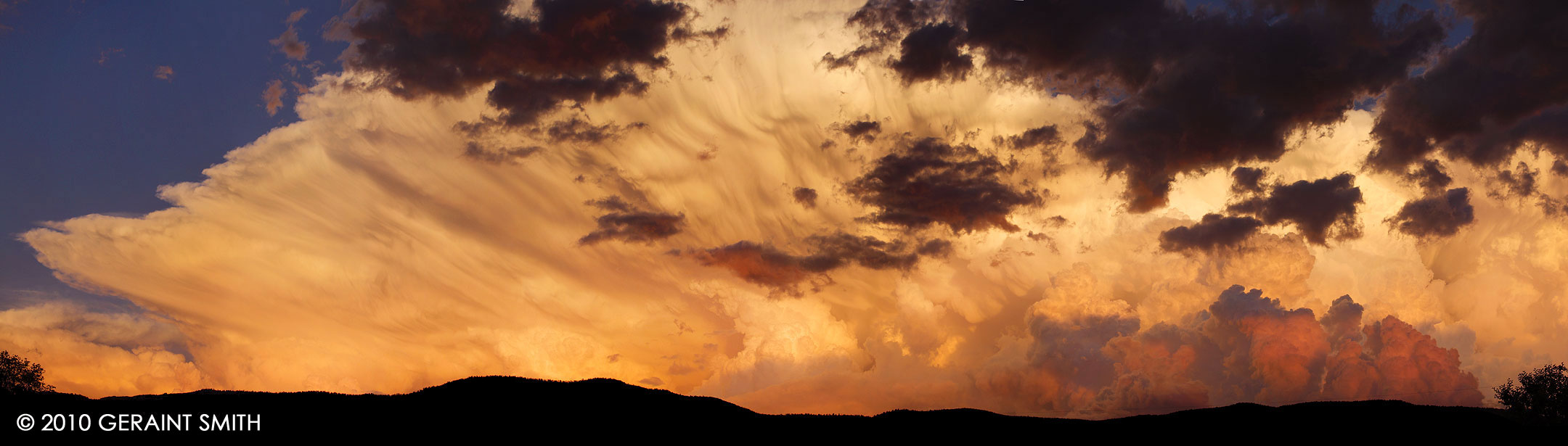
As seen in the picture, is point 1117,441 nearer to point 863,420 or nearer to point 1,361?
point 863,420

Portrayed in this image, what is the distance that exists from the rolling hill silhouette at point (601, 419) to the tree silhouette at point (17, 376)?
3399 mm

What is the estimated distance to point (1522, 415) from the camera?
422ft

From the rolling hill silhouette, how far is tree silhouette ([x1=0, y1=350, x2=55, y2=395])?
3399 millimetres

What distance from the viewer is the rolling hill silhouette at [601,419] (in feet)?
384

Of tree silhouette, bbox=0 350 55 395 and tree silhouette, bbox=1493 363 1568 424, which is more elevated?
tree silhouette, bbox=0 350 55 395

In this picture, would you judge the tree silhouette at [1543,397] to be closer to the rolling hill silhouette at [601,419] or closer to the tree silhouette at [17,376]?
the rolling hill silhouette at [601,419]

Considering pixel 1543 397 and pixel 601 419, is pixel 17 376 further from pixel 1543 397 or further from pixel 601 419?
pixel 1543 397

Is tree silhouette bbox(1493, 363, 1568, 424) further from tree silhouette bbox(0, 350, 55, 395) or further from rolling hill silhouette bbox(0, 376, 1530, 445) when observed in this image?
tree silhouette bbox(0, 350, 55, 395)

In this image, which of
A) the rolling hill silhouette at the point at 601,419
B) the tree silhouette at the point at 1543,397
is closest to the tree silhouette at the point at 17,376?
the rolling hill silhouette at the point at 601,419

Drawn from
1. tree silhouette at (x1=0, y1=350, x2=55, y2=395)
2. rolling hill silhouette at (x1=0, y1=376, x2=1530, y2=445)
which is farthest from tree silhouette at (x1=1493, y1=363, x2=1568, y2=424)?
tree silhouette at (x1=0, y1=350, x2=55, y2=395)

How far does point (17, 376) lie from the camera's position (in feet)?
395

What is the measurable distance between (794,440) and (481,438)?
6021cm

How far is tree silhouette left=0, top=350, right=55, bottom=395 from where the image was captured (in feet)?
390

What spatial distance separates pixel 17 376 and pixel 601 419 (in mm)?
85764
